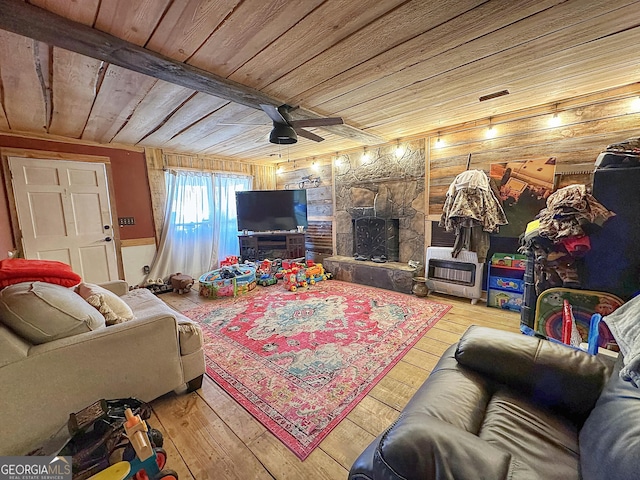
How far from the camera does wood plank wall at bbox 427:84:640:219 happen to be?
8.48ft

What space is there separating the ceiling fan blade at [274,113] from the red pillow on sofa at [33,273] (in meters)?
1.88

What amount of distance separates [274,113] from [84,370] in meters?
2.23

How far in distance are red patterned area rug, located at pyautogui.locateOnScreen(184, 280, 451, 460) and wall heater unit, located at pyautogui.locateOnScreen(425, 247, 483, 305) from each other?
0.33 meters

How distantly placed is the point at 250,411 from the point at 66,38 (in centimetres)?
245

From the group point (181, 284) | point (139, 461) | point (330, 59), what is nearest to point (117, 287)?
point (181, 284)

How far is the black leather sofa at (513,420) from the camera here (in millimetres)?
710

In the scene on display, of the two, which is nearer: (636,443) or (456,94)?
(636,443)

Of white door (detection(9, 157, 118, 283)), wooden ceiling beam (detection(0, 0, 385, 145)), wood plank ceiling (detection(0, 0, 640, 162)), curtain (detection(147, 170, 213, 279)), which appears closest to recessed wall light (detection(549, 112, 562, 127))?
wood plank ceiling (detection(0, 0, 640, 162))

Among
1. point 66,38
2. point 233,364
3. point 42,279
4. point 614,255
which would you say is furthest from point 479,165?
point 42,279

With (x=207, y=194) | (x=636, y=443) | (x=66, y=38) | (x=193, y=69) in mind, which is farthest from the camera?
(x=207, y=194)

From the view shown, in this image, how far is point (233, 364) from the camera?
221 centimetres

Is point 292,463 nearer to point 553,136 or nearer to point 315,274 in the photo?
point 315,274

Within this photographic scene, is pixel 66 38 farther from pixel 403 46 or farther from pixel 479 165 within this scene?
pixel 479 165

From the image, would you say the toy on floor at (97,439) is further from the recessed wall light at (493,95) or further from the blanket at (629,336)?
the recessed wall light at (493,95)
